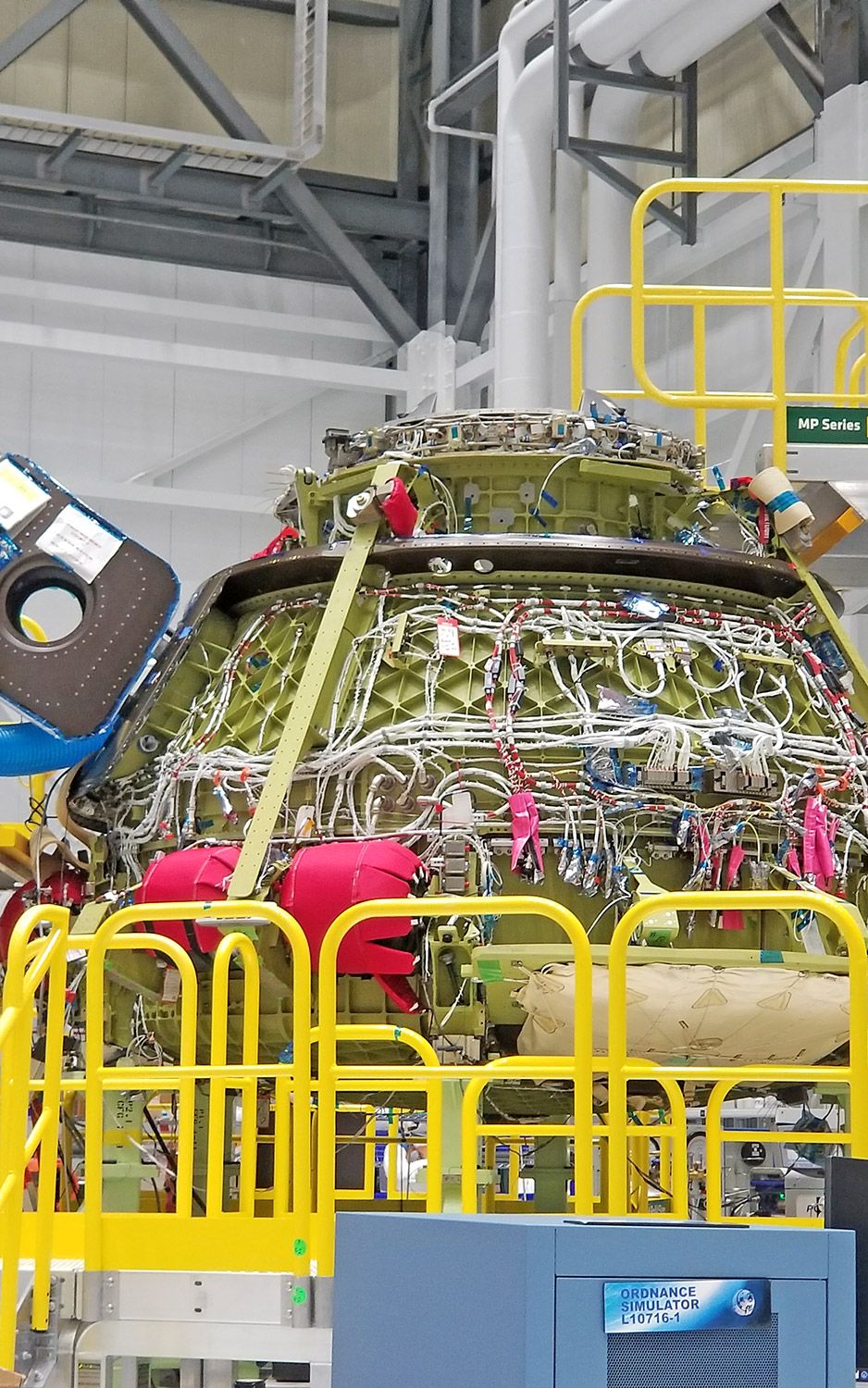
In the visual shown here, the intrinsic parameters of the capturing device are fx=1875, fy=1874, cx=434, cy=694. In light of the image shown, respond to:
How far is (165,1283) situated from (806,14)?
1416 cm

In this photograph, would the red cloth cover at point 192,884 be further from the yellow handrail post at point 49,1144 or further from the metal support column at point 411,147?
the metal support column at point 411,147

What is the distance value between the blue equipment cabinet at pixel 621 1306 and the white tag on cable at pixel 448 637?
4.23 meters

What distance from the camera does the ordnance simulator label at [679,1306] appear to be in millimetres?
2943

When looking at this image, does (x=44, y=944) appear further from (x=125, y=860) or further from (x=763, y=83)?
(x=763, y=83)

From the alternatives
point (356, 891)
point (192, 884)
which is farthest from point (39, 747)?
point (356, 891)

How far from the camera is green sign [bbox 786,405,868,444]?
9.07m

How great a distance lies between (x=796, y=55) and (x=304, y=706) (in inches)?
441

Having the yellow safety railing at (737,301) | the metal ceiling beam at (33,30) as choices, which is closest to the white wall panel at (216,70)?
the metal ceiling beam at (33,30)

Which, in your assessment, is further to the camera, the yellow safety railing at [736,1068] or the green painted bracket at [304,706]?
the green painted bracket at [304,706]

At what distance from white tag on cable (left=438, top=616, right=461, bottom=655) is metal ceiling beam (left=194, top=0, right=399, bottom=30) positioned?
15.0 metres

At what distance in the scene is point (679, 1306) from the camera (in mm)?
2967

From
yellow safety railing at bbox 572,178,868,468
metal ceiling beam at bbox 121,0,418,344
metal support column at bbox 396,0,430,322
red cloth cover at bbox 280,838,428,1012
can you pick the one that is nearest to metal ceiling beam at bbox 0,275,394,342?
metal ceiling beam at bbox 121,0,418,344

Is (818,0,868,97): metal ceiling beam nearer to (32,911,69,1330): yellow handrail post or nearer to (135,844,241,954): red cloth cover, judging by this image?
(135,844,241,954): red cloth cover

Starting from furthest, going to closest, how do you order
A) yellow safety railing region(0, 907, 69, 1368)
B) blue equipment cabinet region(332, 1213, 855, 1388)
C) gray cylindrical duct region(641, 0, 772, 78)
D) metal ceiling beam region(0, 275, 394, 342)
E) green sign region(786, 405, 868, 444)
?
metal ceiling beam region(0, 275, 394, 342) → gray cylindrical duct region(641, 0, 772, 78) → green sign region(786, 405, 868, 444) → yellow safety railing region(0, 907, 69, 1368) → blue equipment cabinet region(332, 1213, 855, 1388)
